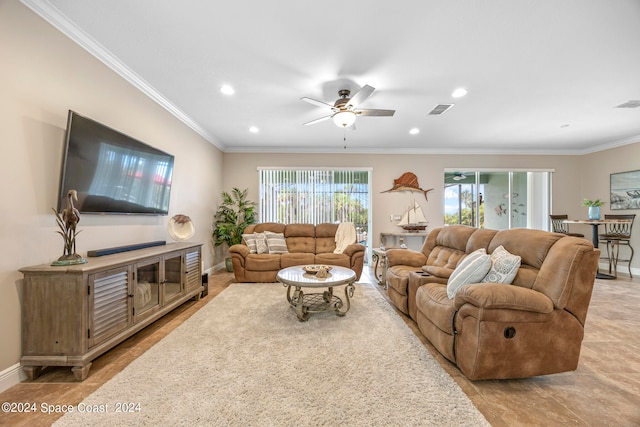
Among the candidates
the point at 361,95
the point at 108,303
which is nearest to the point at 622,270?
the point at 361,95

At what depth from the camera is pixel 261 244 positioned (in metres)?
4.57

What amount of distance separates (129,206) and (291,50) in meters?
2.28

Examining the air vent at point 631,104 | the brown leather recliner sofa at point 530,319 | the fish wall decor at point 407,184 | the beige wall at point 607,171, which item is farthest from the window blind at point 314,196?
the beige wall at point 607,171

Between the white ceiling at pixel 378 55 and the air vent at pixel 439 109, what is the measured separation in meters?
0.10

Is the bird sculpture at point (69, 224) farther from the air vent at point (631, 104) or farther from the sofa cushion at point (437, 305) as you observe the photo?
the air vent at point (631, 104)

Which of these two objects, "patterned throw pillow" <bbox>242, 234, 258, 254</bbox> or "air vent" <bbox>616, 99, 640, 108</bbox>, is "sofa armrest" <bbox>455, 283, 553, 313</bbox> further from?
"air vent" <bbox>616, 99, 640, 108</bbox>

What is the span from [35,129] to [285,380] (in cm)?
252

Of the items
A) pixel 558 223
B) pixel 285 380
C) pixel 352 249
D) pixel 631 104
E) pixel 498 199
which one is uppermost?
pixel 631 104

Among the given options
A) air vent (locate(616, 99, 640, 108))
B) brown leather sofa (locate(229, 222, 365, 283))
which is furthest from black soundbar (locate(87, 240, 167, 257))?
air vent (locate(616, 99, 640, 108))

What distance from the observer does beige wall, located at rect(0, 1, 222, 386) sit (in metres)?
1.72

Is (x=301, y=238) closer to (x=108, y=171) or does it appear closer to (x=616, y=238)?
(x=108, y=171)

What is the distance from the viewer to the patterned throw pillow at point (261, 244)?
179 inches

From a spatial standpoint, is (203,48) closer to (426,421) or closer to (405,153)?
(426,421)

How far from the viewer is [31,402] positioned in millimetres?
1588
